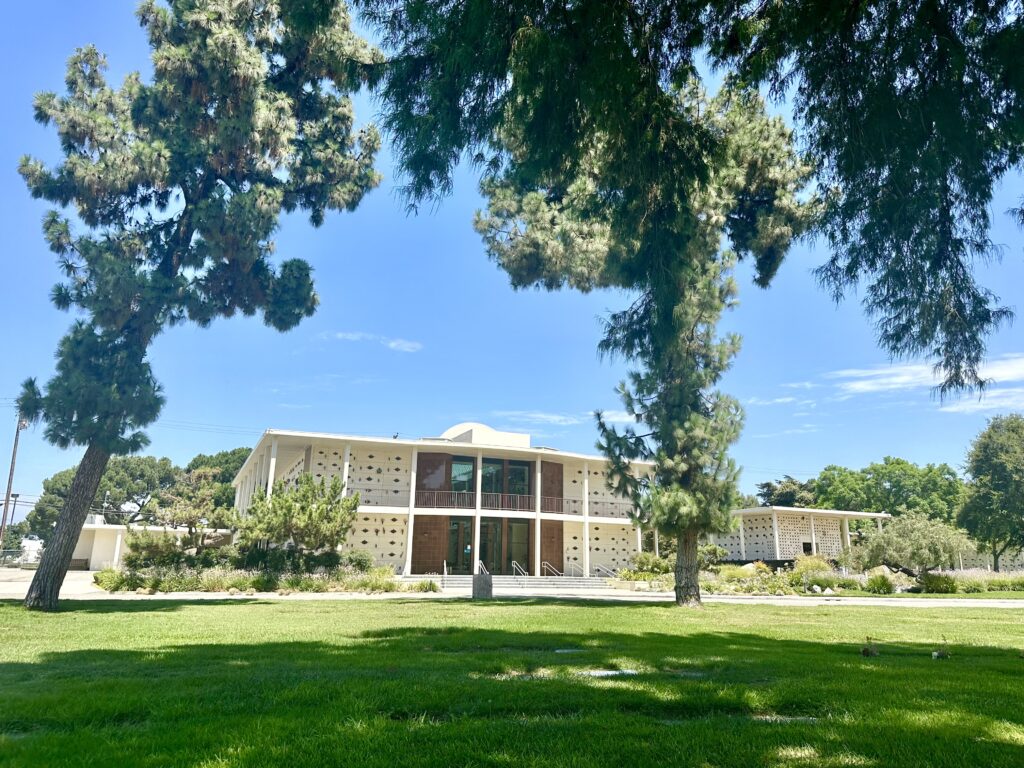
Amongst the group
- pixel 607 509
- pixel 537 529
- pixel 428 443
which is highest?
pixel 428 443

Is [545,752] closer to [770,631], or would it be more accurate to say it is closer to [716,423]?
[770,631]

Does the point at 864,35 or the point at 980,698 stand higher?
the point at 864,35

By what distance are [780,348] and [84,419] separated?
16.0 metres

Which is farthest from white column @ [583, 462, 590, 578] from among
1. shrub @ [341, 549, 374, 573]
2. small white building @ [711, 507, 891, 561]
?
shrub @ [341, 549, 374, 573]

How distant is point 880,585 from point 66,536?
23.4 metres

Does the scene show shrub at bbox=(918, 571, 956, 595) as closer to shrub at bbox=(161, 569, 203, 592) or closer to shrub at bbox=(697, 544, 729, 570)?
shrub at bbox=(697, 544, 729, 570)

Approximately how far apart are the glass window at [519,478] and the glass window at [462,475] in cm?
182

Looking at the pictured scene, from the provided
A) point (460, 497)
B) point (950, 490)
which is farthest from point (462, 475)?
point (950, 490)

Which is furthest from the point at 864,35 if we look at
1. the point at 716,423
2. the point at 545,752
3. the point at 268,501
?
the point at 268,501

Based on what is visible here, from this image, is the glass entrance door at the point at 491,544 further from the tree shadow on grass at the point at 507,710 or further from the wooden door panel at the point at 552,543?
the tree shadow on grass at the point at 507,710

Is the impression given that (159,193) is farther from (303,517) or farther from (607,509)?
(607,509)

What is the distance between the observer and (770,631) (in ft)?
30.5

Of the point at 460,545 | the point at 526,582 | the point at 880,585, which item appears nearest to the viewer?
the point at 880,585

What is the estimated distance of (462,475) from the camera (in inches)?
1086
